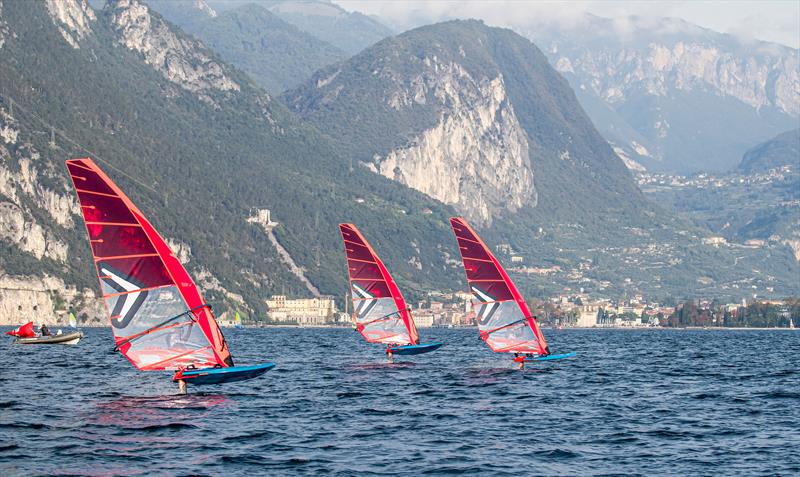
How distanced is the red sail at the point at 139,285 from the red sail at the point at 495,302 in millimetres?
32697

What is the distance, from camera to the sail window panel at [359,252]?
118 m

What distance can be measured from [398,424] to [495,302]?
34269mm

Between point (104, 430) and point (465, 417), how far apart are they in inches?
748

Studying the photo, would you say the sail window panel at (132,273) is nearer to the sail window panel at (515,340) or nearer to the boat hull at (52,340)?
the sail window panel at (515,340)

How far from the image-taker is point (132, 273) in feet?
236

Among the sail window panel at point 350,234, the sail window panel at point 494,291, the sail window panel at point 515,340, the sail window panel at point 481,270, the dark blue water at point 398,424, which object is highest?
the sail window panel at point 350,234

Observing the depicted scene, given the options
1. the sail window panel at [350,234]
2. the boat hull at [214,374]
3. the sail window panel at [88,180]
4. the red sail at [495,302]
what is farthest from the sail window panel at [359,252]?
the sail window panel at [88,180]

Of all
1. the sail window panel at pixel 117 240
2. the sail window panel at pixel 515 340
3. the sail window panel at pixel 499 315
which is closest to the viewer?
the sail window panel at pixel 117 240

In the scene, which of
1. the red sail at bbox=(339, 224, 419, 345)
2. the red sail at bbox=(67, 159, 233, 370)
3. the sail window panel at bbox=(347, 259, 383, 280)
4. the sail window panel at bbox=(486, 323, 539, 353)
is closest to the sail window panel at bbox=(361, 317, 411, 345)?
the red sail at bbox=(339, 224, 419, 345)

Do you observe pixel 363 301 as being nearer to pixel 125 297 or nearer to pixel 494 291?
pixel 494 291

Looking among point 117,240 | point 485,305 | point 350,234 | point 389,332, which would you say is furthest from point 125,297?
point 389,332

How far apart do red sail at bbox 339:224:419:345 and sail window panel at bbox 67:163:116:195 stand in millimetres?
46916

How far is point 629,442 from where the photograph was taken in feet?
214

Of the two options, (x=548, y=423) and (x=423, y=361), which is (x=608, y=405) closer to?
(x=548, y=423)
